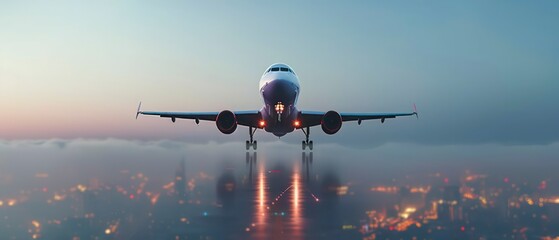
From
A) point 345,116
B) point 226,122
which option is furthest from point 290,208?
point 345,116

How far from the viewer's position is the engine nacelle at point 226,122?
40562mm

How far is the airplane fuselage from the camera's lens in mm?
38281

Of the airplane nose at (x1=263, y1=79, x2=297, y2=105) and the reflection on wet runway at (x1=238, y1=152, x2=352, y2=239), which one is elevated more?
the airplane nose at (x1=263, y1=79, x2=297, y2=105)

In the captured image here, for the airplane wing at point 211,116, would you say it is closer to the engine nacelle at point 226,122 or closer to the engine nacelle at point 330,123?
the engine nacelle at point 226,122

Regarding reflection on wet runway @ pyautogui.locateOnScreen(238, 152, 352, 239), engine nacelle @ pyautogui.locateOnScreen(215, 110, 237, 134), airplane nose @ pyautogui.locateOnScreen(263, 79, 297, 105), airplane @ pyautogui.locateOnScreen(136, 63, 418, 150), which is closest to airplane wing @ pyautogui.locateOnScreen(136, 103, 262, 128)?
airplane @ pyautogui.locateOnScreen(136, 63, 418, 150)

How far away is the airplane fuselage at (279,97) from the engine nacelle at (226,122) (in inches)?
100.0

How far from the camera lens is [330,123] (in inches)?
1612

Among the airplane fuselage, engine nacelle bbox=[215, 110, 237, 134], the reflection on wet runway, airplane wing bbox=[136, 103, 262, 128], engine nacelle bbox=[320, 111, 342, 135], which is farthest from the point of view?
airplane wing bbox=[136, 103, 262, 128]

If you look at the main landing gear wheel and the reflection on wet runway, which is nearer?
the reflection on wet runway

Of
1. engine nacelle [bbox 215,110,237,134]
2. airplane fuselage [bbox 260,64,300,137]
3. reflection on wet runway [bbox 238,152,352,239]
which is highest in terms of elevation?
airplane fuselage [bbox 260,64,300,137]

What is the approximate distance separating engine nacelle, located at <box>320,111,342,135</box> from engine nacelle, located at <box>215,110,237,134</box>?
6.64 metres

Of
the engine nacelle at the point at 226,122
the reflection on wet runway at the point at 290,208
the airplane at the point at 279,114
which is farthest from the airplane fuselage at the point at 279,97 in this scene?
the reflection on wet runway at the point at 290,208

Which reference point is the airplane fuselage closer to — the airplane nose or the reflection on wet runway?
the airplane nose

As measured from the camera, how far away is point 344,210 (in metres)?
14.1
